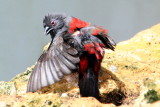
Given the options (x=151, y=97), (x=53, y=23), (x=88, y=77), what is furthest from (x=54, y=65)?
(x=151, y=97)

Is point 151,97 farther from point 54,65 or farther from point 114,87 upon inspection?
point 54,65

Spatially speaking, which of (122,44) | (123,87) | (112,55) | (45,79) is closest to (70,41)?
(45,79)

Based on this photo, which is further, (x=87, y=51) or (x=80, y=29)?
(x=80, y=29)

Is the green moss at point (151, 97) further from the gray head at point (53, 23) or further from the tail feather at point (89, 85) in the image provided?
the gray head at point (53, 23)

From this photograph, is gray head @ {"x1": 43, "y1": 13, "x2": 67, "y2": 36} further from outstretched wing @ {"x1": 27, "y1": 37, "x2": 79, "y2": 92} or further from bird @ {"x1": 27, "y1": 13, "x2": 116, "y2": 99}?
outstretched wing @ {"x1": 27, "y1": 37, "x2": 79, "y2": 92}

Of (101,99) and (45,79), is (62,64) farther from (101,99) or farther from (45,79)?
(101,99)

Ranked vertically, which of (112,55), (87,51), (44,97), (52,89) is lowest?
(44,97)

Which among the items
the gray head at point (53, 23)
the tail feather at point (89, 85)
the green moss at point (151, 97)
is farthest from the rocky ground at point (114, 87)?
the gray head at point (53, 23)

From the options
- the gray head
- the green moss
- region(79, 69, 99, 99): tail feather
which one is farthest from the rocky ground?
the gray head
